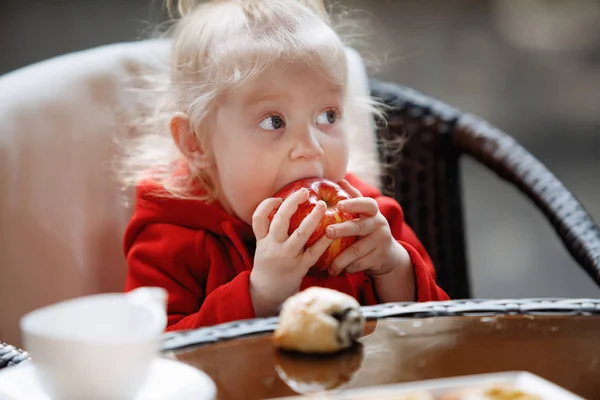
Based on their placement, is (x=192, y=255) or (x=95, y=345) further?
(x=192, y=255)

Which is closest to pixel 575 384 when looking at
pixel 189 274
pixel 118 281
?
pixel 189 274

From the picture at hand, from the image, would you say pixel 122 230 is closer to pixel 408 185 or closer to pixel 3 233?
pixel 3 233

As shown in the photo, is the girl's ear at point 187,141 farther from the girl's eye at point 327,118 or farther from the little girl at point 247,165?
the girl's eye at point 327,118

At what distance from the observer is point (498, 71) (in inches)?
116

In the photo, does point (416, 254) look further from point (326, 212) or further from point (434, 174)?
point (434, 174)

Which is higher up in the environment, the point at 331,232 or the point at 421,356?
the point at 331,232

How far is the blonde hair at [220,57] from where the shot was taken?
111 cm

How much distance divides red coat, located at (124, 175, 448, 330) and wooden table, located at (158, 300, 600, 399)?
1.19 ft

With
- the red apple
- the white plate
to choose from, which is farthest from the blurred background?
the white plate

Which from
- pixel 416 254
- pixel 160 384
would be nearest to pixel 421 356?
pixel 160 384

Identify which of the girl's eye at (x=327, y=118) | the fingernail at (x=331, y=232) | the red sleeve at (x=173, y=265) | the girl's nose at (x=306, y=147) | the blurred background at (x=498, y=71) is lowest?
the red sleeve at (x=173, y=265)

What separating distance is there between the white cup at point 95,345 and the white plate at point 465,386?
0.12m

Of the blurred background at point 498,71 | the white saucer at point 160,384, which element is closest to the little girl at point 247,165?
the white saucer at point 160,384

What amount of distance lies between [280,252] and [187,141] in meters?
0.30
